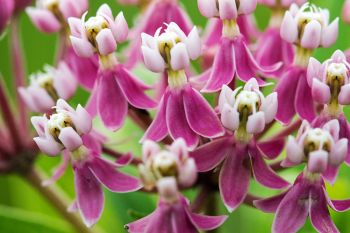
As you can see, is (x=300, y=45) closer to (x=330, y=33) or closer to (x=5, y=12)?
(x=330, y=33)

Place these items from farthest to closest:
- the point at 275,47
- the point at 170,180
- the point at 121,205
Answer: the point at 121,205, the point at 275,47, the point at 170,180

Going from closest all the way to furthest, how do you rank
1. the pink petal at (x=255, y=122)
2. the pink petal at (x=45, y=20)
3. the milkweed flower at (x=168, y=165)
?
the milkweed flower at (x=168, y=165)
the pink petal at (x=255, y=122)
the pink petal at (x=45, y=20)

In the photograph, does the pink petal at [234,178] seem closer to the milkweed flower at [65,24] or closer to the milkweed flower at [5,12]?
the milkweed flower at [65,24]

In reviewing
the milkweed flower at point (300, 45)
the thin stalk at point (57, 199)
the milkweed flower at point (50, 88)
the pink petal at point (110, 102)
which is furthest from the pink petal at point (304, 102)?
the thin stalk at point (57, 199)

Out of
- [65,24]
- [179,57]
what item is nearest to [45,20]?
[65,24]

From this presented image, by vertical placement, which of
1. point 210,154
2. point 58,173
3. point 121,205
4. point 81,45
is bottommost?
point 121,205

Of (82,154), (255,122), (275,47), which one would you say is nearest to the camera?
(255,122)

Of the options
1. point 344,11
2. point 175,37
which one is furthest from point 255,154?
point 344,11

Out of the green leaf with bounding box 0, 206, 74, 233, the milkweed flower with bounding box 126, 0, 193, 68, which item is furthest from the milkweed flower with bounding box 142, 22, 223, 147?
the green leaf with bounding box 0, 206, 74, 233
